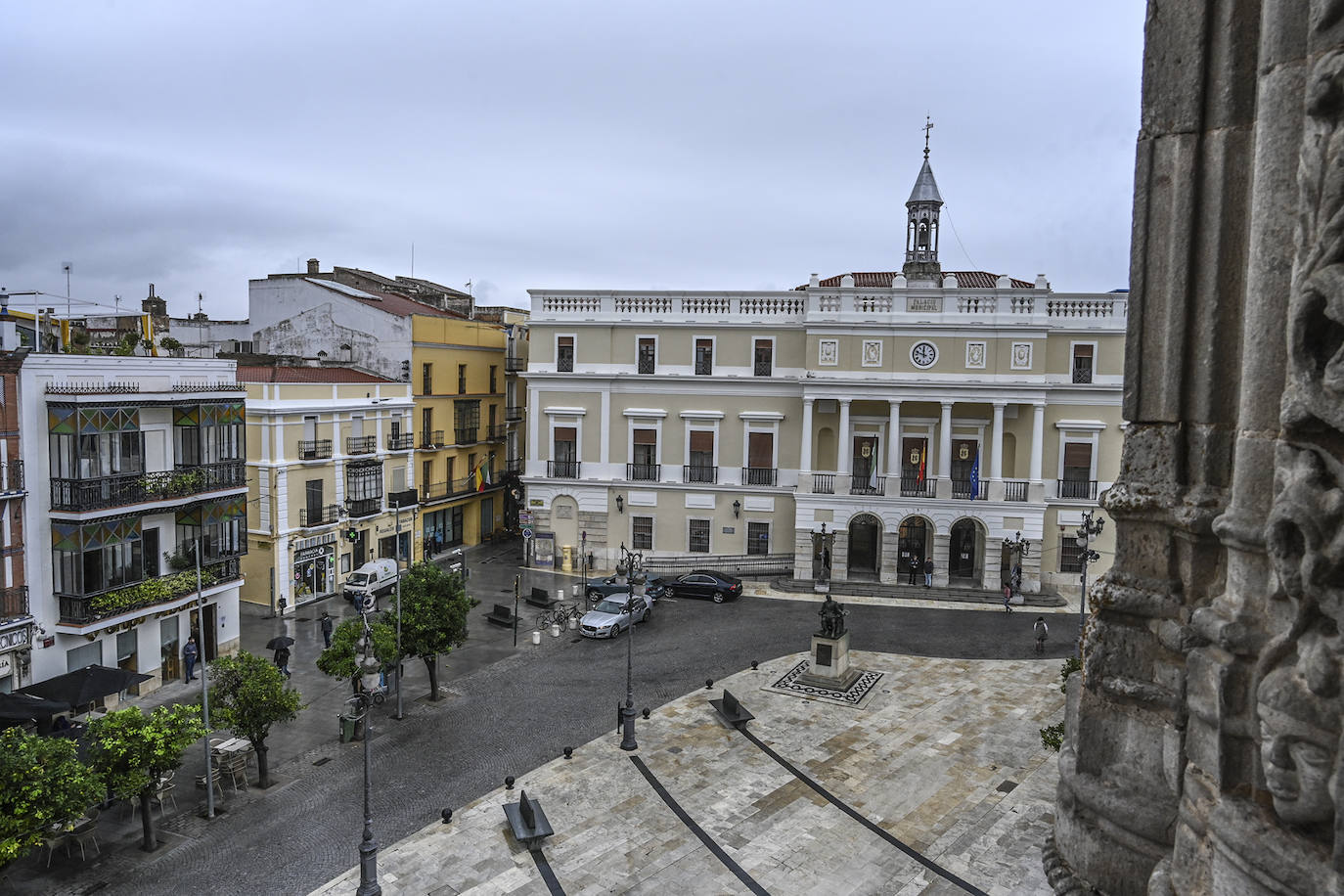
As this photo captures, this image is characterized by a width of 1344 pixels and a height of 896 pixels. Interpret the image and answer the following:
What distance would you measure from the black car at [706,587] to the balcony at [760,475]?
15.6 ft

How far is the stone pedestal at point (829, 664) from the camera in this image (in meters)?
23.7

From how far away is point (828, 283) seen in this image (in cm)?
4206

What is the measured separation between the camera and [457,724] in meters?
21.0

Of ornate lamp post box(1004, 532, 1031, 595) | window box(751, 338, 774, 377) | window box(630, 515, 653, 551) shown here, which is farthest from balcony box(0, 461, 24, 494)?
ornate lamp post box(1004, 532, 1031, 595)

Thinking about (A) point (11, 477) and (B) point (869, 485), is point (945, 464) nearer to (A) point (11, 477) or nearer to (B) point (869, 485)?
(B) point (869, 485)

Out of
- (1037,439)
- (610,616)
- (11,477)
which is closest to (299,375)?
(11,477)

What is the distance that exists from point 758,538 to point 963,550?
28.2 feet

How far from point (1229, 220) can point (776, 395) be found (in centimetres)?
3169

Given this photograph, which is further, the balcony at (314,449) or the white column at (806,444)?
the white column at (806,444)

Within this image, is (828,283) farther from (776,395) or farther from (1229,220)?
(1229,220)

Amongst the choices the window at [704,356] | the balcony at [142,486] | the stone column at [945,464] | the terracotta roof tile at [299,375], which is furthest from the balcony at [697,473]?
the balcony at [142,486]

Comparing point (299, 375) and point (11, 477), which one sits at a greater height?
point (299, 375)

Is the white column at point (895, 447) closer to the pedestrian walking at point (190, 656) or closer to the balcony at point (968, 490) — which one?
the balcony at point (968, 490)

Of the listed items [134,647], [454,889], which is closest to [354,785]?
[454,889]
